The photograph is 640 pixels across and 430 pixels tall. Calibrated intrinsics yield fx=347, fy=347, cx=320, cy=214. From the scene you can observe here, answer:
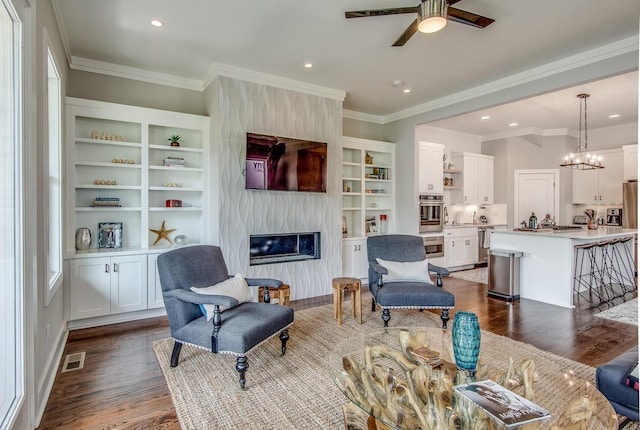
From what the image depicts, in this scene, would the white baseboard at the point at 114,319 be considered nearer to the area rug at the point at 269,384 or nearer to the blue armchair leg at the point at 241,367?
the area rug at the point at 269,384

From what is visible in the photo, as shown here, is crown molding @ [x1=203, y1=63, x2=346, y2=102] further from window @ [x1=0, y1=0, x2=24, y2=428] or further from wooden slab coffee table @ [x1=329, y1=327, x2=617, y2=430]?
wooden slab coffee table @ [x1=329, y1=327, x2=617, y2=430]

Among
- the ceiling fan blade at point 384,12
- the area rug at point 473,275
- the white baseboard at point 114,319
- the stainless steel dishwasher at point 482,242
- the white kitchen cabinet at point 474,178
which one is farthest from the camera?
the white kitchen cabinet at point 474,178

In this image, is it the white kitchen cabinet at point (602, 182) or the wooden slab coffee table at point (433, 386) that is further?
the white kitchen cabinet at point (602, 182)

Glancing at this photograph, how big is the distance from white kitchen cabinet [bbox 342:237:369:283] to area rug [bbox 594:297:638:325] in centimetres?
304

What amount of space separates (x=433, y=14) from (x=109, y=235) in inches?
159

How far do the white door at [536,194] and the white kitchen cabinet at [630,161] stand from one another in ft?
3.66

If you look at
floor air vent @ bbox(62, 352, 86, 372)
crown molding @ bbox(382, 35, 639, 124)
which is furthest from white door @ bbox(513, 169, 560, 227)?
floor air vent @ bbox(62, 352, 86, 372)

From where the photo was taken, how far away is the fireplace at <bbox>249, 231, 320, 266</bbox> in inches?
181

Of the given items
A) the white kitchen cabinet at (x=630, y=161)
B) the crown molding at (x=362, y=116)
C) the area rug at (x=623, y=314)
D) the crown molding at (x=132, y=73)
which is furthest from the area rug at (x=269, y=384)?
the white kitchen cabinet at (x=630, y=161)

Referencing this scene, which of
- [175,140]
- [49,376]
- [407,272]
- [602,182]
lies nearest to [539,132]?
[602,182]

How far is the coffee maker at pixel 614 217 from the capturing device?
23.5 feet

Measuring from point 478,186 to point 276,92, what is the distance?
5289mm

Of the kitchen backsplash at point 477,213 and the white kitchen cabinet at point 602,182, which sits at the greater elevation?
the white kitchen cabinet at point 602,182

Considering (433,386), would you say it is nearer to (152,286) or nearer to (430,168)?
(152,286)
